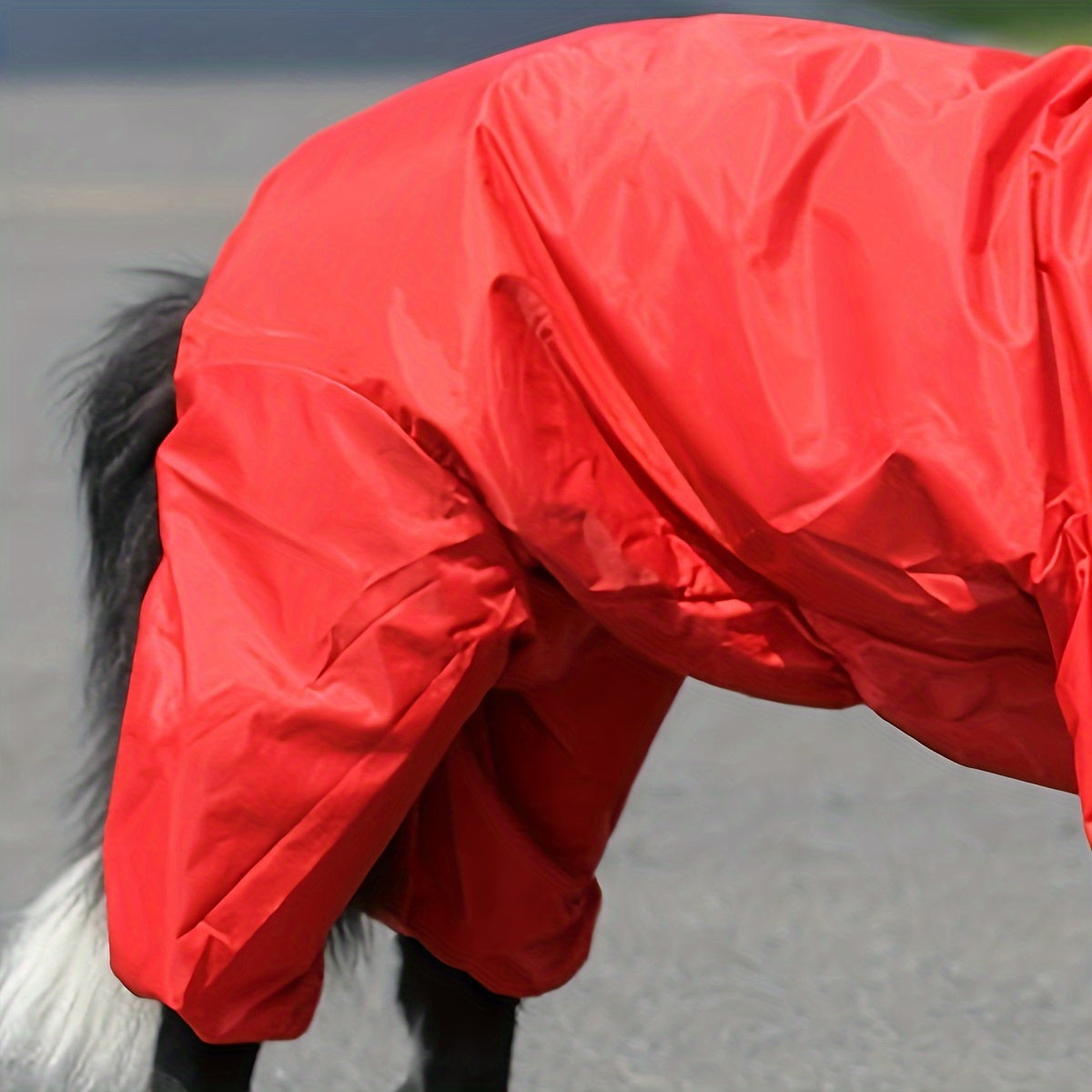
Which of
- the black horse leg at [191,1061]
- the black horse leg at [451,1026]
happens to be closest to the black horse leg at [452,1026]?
the black horse leg at [451,1026]

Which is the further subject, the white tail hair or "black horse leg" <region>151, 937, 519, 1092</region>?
"black horse leg" <region>151, 937, 519, 1092</region>

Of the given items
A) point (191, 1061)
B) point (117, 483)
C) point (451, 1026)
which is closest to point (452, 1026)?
point (451, 1026)

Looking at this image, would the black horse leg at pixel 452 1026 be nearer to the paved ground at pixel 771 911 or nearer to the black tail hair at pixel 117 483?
the paved ground at pixel 771 911

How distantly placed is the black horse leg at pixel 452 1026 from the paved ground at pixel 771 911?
0.03 meters

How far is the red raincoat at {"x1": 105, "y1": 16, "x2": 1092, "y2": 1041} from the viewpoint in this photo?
0.92 m

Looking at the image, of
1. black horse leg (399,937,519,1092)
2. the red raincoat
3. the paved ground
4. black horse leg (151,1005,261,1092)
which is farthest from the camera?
the paved ground

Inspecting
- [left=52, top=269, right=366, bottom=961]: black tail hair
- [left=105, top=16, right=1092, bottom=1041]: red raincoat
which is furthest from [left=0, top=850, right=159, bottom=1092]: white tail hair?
[left=105, top=16, right=1092, bottom=1041]: red raincoat

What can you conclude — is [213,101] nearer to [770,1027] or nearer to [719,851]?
[719,851]

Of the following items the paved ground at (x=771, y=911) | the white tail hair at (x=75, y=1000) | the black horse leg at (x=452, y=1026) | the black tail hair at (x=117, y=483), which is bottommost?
the paved ground at (x=771, y=911)

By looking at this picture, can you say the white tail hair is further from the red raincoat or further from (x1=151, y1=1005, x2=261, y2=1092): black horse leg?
the red raincoat

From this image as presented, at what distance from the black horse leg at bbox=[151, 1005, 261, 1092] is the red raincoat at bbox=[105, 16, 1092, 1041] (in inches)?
3.2

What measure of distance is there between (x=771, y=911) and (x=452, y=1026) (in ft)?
1.97

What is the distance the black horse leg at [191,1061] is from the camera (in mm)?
1189

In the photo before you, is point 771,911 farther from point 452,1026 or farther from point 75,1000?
point 75,1000
